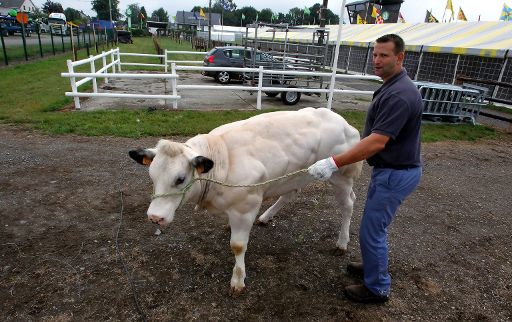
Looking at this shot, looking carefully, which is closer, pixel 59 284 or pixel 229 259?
pixel 59 284

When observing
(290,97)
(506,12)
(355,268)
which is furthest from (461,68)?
(355,268)

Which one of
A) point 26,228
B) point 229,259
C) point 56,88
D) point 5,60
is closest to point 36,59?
point 5,60

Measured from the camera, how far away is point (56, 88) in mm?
11422

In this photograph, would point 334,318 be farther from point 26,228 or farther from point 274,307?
point 26,228

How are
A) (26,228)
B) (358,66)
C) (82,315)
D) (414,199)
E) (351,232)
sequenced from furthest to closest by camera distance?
(358,66) → (414,199) → (351,232) → (26,228) → (82,315)

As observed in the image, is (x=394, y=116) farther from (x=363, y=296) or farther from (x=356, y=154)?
(x=363, y=296)

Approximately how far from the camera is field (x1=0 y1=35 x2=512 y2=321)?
297 cm

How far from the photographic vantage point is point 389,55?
2539mm

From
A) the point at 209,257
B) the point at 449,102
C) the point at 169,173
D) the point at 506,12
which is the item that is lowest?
the point at 209,257

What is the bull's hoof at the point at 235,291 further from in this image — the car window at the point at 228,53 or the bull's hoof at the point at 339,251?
the car window at the point at 228,53

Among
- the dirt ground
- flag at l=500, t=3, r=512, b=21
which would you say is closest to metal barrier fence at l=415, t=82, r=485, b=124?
the dirt ground

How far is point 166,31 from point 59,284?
91984 mm

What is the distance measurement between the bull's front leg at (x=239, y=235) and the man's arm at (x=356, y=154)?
68 cm

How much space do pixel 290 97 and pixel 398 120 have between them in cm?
919
